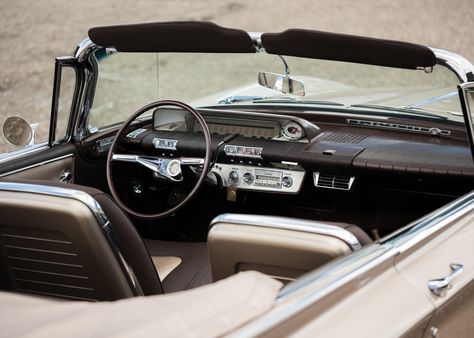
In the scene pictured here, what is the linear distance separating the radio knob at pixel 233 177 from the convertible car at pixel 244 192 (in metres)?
0.02

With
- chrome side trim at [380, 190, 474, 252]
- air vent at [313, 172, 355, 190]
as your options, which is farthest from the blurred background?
chrome side trim at [380, 190, 474, 252]

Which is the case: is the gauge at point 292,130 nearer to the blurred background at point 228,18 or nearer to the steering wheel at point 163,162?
the steering wheel at point 163,162

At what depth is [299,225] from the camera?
209cm

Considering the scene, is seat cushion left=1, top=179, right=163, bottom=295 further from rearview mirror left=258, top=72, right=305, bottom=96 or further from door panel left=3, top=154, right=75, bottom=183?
rearview mirror left=258, top=72, right=305, bottom=96

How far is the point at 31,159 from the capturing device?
3.74 m

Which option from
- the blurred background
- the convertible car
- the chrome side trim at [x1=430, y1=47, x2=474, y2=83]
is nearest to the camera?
the convertible car

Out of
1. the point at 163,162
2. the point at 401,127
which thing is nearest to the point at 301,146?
the point at 401,127

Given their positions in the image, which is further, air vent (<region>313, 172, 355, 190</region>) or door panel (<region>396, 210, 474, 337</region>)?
air vent (<region>313, 172, 355, 190</region>)

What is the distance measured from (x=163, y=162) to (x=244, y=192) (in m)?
0.44

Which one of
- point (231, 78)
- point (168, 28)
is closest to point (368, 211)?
point (168, 28)

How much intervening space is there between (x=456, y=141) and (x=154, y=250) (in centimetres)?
162

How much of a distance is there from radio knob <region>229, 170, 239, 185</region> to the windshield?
1.62 feet

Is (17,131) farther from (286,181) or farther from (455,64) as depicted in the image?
(455,64)

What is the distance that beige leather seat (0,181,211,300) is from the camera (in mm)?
2348
